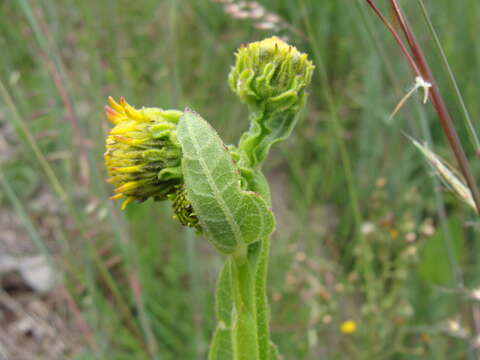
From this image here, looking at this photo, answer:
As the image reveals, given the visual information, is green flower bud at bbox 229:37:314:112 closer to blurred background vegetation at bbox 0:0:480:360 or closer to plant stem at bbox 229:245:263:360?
plant stem at bbox 229:245:263:360

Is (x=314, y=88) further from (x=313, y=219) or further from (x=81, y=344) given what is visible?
(x=81, y=344)

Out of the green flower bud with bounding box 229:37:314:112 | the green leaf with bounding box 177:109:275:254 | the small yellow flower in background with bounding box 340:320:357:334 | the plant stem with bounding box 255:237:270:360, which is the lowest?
the small yellow flower in background with bounding box 340:320:357:334

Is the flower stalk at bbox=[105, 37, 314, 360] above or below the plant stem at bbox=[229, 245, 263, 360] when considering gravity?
above

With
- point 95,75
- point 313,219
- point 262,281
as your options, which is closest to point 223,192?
point 262,281

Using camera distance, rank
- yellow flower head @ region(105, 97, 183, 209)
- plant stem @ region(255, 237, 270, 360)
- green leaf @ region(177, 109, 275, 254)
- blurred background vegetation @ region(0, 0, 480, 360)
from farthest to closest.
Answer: blurred background vegetation @ region(0, 0, 480, 360), plant stem @ region(255, 237, 270, 360), yellow flower head @ region(105, 97, 183, 209), green leaf @ region(177, 109, 275, 254)

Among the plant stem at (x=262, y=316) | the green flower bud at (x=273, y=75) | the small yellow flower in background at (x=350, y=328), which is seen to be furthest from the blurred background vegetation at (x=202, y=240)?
the plant stem at (x=262, y=316)

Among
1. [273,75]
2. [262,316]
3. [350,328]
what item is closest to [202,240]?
[350,328]

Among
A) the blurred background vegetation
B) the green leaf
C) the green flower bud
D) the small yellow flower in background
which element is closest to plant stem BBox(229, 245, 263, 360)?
the green leaf
